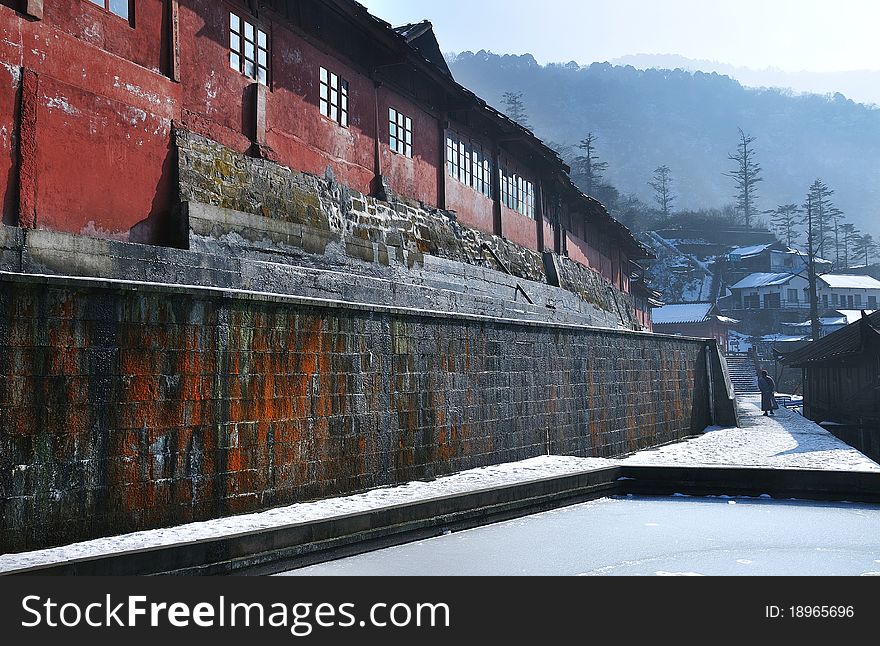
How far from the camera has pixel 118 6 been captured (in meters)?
9.41

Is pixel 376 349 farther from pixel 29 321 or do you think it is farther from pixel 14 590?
pixel 14 590

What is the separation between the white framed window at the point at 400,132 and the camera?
15781 mm

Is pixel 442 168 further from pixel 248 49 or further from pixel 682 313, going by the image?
pixel 682 313

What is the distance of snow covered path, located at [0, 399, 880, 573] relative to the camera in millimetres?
5613

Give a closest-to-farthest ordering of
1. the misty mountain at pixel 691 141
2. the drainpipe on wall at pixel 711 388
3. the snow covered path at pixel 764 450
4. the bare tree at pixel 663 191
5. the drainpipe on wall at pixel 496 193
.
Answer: the snow covered path at pixel 764 450 → the drainpipe on wall at pixel 496 193 → the drainpipe on wall at pixel 711 388 → the bare tree at pixel 663 191 → the misty mountain at pixel 691 141

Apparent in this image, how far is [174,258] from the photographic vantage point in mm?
9008

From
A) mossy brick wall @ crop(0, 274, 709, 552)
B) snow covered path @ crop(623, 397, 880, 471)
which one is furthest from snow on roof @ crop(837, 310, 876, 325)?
mossy brick wall @ crop(0, 274, 709, 552)

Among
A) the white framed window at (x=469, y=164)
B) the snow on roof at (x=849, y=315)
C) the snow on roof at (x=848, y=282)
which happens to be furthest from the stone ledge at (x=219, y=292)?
the snow on roof at (x=848, y=282)

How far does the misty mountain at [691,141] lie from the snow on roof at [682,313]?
107 metres

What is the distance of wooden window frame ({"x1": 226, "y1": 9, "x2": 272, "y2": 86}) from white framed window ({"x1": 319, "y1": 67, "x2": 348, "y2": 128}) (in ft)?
4.84

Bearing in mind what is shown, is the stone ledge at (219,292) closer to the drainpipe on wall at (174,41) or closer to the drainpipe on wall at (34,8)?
the drainpipe on wall at (34,8)

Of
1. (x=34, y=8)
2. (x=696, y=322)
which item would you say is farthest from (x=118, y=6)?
(x=696, y=322)

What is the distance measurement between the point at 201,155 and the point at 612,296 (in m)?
25.3

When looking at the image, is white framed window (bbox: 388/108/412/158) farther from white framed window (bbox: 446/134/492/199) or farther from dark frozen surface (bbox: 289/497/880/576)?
dark frozen surface (bbox: 289/497/880/576)
